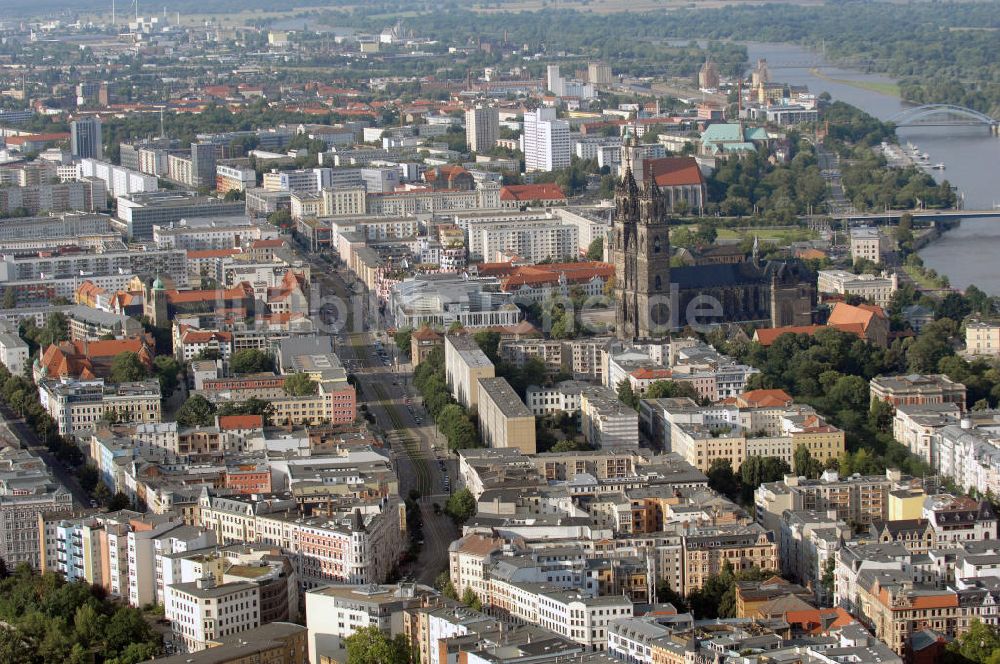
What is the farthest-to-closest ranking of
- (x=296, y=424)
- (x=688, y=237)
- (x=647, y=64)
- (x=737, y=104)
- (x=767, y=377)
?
(x=647, y=64) → (x=737, y=104) → (x=688, y=237) → (x=767, y=377) → (x=296, y=424)

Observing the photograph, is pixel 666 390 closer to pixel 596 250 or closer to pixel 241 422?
pixel 241 422

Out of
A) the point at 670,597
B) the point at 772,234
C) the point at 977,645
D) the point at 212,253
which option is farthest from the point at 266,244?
the point at 977,645

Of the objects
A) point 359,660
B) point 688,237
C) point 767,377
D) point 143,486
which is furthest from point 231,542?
point 688,237

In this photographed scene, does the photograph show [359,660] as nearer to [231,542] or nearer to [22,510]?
[231,542]

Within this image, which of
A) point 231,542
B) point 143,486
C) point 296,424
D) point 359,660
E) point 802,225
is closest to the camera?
point 359,660

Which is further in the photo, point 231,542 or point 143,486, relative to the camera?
point 143,486

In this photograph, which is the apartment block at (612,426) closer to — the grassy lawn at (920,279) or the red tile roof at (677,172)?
the grassy lawn at (920,279)
